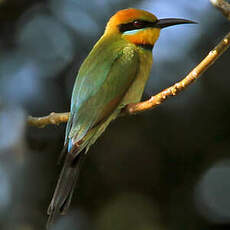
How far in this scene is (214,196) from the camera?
5590 mm

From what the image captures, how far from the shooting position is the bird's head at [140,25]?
407 cm

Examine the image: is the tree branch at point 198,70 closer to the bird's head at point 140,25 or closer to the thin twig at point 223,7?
the thin twig at point 223,7

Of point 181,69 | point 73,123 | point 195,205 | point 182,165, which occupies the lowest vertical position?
point 195,205

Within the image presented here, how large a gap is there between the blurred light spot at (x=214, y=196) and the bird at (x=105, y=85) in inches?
64.9

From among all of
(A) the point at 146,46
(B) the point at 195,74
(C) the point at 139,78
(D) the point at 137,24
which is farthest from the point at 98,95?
(B) the point at 195,74

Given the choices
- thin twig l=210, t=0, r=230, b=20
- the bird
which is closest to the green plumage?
the bird

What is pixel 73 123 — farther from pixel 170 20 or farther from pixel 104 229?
pixel 104 229

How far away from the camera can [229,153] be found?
5113 mm

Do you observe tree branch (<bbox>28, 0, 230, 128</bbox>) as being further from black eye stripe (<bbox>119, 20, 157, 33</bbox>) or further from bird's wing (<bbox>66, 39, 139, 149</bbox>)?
black eye stripe (<bbox>119, 20, 157, 33</bbox>)

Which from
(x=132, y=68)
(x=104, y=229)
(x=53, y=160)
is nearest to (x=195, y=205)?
(x=104, y=229)

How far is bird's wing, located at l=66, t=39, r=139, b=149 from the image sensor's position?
3607mm

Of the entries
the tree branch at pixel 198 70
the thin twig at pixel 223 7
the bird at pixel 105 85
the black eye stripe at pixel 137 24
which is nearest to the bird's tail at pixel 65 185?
the bird at pixel 105 85

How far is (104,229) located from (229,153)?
1.39 meters

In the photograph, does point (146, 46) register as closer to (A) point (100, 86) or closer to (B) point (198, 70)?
(A) point (100, 86)
